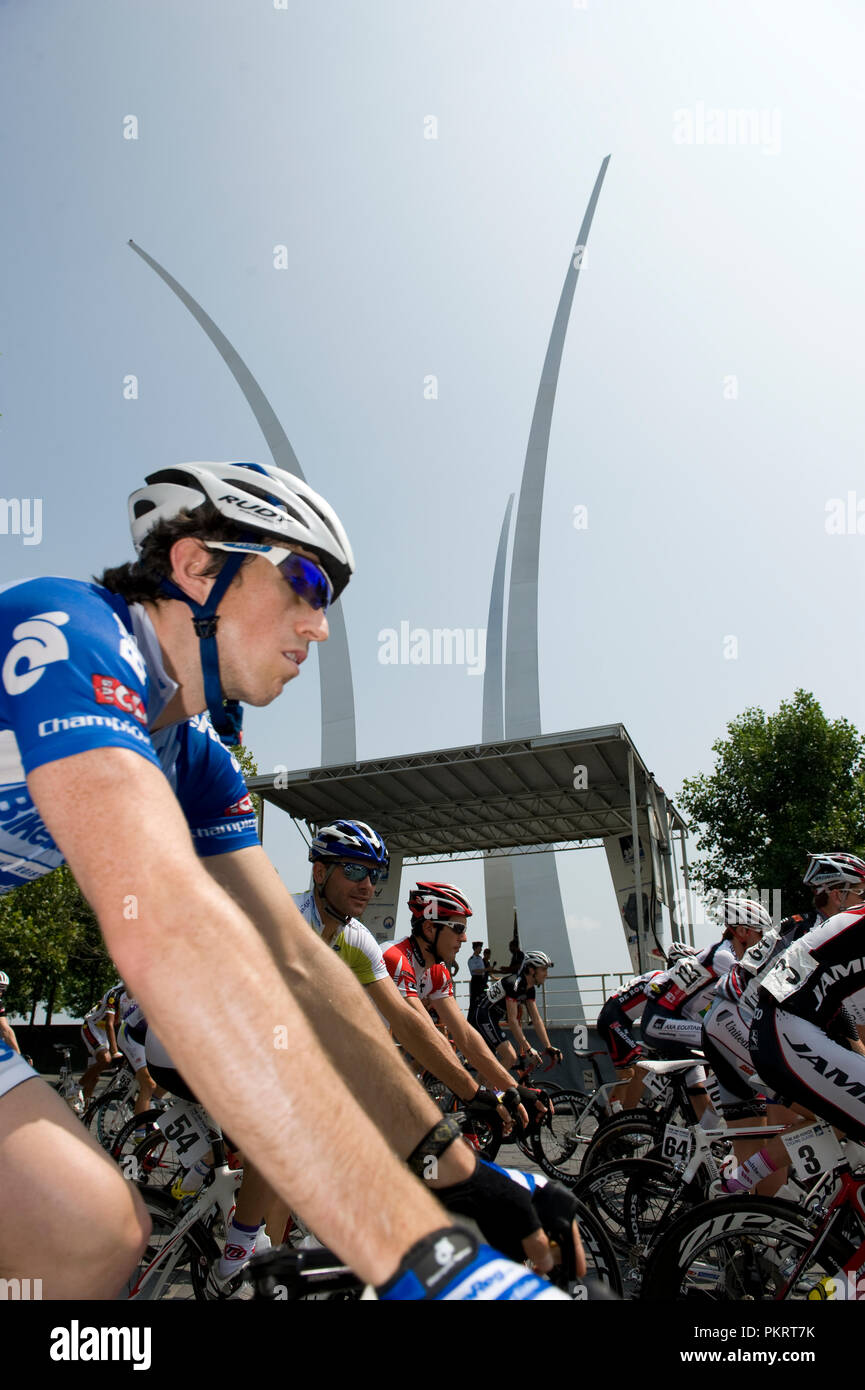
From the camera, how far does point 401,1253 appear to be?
0.87 metres

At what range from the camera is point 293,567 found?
183 cm

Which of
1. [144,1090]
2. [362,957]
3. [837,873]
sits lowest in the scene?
[144,1090]

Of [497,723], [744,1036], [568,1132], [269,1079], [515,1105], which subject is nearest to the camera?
[269,1079]

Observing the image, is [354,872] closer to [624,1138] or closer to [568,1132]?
[624,1138]

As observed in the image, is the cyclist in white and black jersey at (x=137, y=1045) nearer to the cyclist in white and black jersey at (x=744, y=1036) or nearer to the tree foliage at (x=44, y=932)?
the cyclist in white and black jersey at (x=744, y=1036)

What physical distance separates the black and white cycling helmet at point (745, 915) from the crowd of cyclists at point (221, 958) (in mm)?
3753

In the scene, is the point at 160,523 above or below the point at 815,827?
above

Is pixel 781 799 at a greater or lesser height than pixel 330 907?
lesser

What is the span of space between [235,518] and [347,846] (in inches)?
129

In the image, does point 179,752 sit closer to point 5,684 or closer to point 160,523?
point 160,523

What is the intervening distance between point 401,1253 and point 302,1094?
174mm

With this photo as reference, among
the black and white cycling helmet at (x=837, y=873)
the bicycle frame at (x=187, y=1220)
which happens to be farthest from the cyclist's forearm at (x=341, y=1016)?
the black and white cycling helmet at (x=837, y=873)

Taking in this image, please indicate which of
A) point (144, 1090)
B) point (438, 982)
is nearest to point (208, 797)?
point (438, 982)
